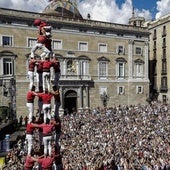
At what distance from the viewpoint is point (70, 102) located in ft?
147

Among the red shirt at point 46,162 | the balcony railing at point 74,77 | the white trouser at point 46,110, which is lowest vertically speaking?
the red shirt at point 46,162

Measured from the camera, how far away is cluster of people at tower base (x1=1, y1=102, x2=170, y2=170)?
18.5m

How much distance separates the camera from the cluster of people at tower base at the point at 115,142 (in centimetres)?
1855

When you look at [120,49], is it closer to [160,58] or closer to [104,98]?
[104,98]

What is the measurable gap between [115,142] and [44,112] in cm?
1250

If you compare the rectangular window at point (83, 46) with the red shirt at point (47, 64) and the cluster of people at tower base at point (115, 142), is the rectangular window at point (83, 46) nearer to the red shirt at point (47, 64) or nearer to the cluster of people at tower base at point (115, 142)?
the cluster of people at tower base at point (115, 142)

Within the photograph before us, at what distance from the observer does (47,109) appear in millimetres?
12078

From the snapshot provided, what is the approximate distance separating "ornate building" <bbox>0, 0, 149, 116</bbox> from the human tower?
2611 cm

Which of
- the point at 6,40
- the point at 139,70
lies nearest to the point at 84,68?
the point at 139,70

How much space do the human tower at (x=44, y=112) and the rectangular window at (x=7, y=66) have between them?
2787 cm

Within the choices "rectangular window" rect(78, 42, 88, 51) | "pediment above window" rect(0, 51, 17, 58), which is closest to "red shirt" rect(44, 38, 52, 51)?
"pediment above window" rect(0, 51, 17, 58)

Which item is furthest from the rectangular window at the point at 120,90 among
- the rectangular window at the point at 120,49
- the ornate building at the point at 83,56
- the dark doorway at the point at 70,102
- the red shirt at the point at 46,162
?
the red shirt at the point at 46,162

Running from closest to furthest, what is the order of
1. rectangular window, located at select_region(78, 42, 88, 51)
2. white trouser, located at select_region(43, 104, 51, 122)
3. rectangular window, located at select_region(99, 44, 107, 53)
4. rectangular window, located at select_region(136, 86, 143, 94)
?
1. white trouser, located at select_region(43, 104, 51, 122)
2. rectangular window, located at select_region(78, 42, 88, 51)
3. rectangular window, located at select_region(99, 44, 107, 53)
4. rectangular window, located at select_region(136, 86, 143, 94)

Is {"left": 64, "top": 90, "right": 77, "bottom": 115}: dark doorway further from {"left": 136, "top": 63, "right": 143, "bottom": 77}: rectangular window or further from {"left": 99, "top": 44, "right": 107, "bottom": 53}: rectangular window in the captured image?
{"left": 136, "top": 63, "right": 143, "bottom": 77}: rectangular window
